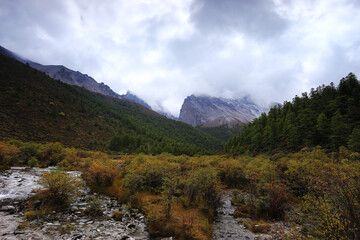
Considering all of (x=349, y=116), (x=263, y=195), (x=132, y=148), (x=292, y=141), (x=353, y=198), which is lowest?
(x=132, y=148)

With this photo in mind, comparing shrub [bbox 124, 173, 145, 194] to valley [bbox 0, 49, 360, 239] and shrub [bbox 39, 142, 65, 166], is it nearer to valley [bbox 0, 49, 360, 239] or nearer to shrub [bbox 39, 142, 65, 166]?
valley [bbox 0, 49, 360, 239]

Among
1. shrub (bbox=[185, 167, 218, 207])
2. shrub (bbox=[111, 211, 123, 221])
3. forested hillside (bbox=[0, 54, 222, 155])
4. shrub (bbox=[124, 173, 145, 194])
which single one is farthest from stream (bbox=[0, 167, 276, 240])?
forested hillside (bbox=[0, 54, 222, 155])

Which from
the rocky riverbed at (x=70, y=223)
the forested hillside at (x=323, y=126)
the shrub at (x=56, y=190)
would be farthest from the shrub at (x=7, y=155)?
the forested hillside at (x=323, y=126)

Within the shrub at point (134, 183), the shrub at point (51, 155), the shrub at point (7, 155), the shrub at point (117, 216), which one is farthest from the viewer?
the shrub at point (51, 155)

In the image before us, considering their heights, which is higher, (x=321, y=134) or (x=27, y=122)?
(x=321, y=134)

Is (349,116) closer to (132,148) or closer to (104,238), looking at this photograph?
(104,238)

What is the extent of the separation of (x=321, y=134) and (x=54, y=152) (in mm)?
68037

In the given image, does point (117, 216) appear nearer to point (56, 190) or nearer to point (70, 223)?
point (70, 223)

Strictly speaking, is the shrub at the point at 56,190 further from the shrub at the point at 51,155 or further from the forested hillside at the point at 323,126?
the forested hillside at the point at 323,126

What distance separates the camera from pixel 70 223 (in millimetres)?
10977

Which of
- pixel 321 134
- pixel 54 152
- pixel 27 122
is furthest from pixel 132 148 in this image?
pixel 321 134

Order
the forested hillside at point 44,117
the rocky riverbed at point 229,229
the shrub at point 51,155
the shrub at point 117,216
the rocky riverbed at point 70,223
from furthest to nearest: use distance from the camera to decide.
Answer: the forested hillside at point 44,117 < the shrub at point 51,155 < the shrub at point 117,216 < the rocky riverbed at point 229,229 < the rocky riverbed at point 70,223

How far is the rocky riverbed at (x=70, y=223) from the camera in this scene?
9.50 meters

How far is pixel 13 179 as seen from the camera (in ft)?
59.4
